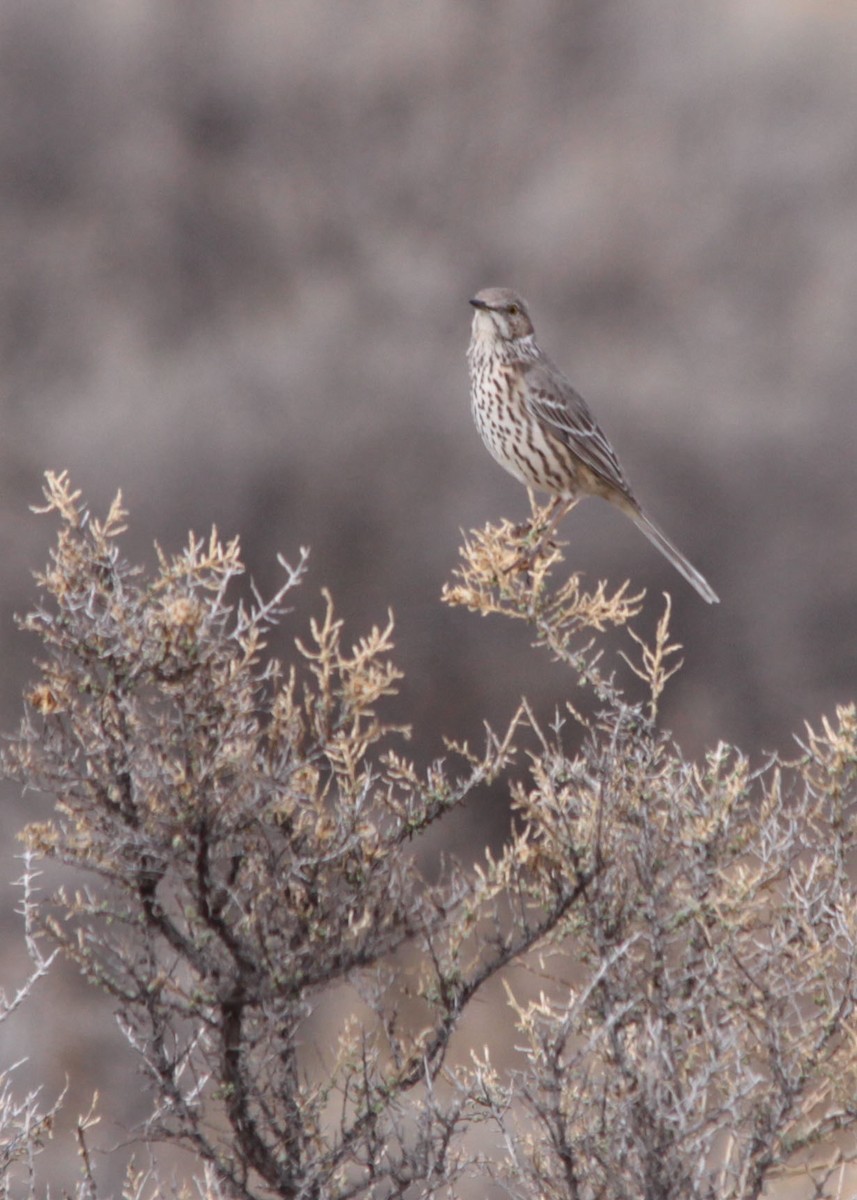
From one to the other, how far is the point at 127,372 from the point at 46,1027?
6.03m

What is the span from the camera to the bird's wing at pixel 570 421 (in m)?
5.36

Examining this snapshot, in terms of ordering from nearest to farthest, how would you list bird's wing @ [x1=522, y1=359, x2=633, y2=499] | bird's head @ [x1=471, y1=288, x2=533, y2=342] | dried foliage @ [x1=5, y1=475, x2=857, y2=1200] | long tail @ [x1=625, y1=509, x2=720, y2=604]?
dried foliage @ [x1=5, y1=475, x2=857, y2=1200], long tail @ [x1=625, y1=509, x2=720, y2=604], bird's wing @ [x1=522, y1=359, x2=633, y2=499], bird's head @ [x1=471, y1=288, x2=533, y2=342]

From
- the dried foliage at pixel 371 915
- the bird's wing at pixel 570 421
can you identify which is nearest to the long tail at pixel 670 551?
the bird's wing at pixel 570 421

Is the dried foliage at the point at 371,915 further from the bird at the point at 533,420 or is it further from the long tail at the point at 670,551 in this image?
the bird at the point at 533,420

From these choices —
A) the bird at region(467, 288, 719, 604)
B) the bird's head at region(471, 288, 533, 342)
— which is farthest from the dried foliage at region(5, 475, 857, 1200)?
the bird's head at region(471, 288, 533, 342)

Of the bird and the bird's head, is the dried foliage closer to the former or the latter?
the bird

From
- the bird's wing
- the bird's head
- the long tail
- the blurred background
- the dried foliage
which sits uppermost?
the blurred background

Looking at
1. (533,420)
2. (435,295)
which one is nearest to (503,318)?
(533,420)

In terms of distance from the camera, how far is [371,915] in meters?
3.58

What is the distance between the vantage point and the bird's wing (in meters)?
5.36

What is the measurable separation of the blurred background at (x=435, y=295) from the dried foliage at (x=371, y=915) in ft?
29.5

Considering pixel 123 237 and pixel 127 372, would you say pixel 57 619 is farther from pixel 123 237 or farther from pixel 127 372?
pixel 123 237

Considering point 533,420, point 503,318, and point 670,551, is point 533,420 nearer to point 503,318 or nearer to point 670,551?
point 503,318

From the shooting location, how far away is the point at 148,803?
11.1ft
